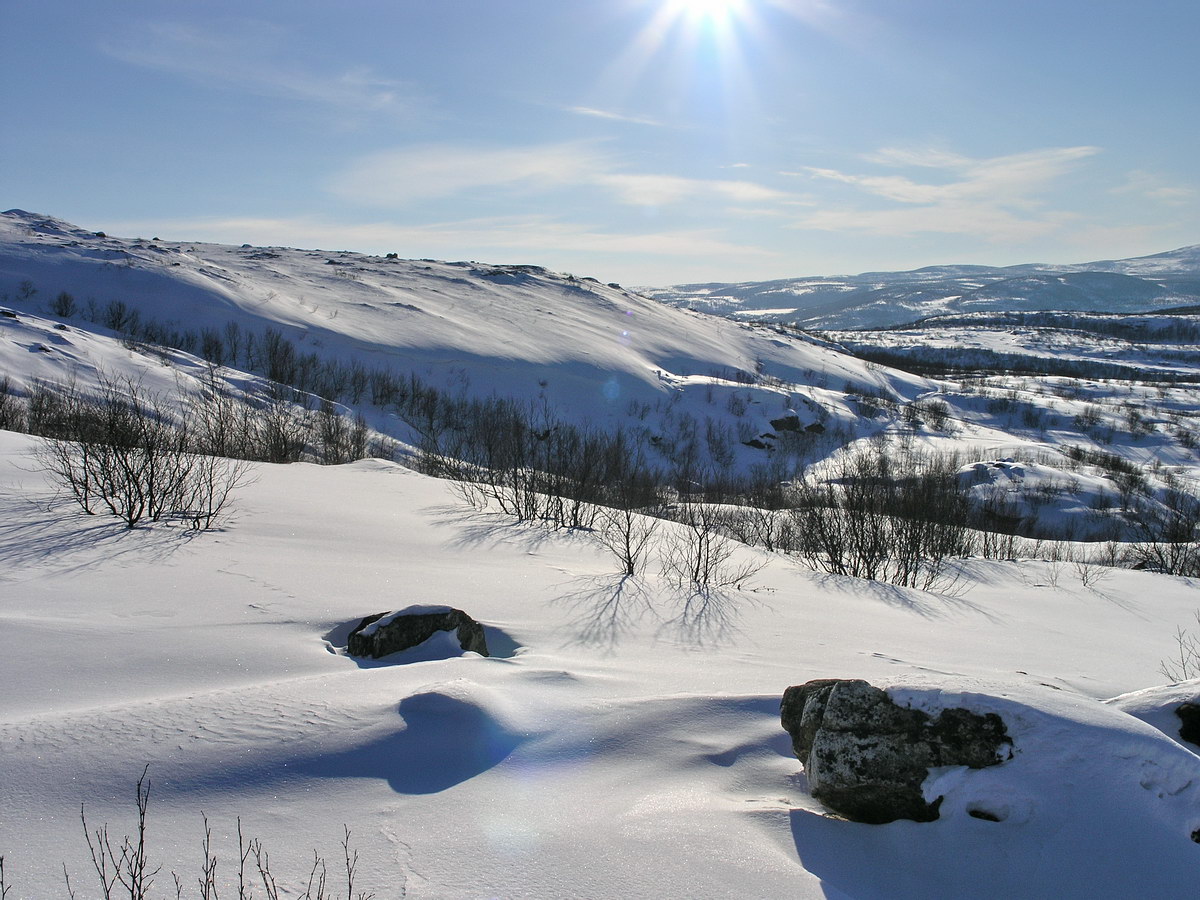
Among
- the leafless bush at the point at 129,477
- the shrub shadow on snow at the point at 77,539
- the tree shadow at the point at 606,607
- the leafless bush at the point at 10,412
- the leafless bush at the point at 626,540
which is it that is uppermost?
the leafless bush at the point at 10,412

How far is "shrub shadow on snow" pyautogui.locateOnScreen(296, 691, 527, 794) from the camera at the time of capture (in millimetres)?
3205

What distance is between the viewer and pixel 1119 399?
69062 mm

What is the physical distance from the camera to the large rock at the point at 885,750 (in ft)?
10.1

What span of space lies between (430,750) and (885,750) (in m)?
2.27

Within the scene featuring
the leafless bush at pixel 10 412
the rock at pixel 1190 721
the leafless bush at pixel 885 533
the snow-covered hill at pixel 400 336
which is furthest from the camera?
the snow-covered hill at pixel 400 336

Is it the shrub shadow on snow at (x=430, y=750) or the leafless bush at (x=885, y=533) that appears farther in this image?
the leafless bush at (x=885, y=533)

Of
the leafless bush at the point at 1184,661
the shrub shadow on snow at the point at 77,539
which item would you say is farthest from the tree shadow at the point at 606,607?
the leafless bush at the point at 1184,661

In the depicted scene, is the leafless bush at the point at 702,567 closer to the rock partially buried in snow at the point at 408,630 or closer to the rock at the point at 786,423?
the rock partially buried in snow at the point at 408,630

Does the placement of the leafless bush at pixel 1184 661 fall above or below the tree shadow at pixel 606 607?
below

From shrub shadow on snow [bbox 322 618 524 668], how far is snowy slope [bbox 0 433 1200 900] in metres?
0.04

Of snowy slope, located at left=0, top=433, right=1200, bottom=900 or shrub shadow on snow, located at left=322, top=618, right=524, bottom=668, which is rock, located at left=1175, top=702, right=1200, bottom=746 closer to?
snowy slope, located at left=0, top=433, right=1200, bottom=900

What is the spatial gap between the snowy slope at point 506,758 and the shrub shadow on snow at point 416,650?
0.15 ft

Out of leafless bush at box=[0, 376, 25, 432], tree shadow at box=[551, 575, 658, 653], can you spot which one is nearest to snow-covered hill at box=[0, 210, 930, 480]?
leafless bush at box=[0, 376, 25, 432]

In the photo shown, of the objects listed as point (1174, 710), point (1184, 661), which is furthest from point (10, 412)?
point (1184, 661)
